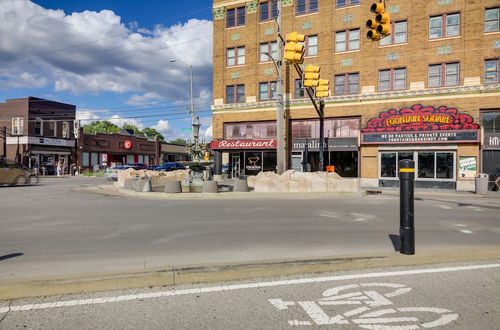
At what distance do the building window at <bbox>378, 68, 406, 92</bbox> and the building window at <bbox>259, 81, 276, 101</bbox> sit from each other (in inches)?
342

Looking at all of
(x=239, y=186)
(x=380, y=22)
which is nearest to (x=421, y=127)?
(x=239, y=186)

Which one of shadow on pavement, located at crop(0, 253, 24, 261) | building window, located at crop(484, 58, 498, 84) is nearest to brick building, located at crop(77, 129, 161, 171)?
shadow on pavement, located at crop(0, 253, 24, 261)

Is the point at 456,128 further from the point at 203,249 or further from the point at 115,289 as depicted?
the point at 115,289

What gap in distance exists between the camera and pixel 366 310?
11.5 feet

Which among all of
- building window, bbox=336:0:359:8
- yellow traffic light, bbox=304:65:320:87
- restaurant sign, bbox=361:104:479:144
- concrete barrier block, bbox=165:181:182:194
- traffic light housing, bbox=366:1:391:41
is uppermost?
building window, bbox=336:0:359:8

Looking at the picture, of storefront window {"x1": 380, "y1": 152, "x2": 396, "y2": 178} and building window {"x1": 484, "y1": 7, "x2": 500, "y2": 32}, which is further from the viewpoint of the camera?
storefront window {"x1": 380, "y1": 152, "x2": 396, "y2": 178}

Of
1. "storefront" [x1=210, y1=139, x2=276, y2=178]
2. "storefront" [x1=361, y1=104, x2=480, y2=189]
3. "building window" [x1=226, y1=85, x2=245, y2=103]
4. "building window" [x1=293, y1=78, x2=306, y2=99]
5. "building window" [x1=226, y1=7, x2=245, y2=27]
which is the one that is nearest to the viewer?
"storefront" [x1=361, y1=104, x2=480, y2=189]

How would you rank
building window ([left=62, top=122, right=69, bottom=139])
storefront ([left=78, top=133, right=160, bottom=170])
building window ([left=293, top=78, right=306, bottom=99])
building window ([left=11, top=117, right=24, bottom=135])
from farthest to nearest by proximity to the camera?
storefront ([left=78, top=133, right=160, bottom=170])
building window ([left=62, top=122, right=69, bottom=139])
building window ([left=11, top=117, right=24, bottom=135])
building window ([left=293, top=78, right=306, bottom=99])

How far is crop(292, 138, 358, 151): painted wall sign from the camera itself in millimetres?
25281

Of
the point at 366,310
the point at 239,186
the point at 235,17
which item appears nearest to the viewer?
the point at 366,310

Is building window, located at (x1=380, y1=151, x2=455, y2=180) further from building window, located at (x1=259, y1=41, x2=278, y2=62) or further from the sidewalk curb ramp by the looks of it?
the sidewalk curb ramp

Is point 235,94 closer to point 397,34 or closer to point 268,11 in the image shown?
point 268,11

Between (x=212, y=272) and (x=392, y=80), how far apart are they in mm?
24662

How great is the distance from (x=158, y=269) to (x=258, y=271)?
53.8 inches
